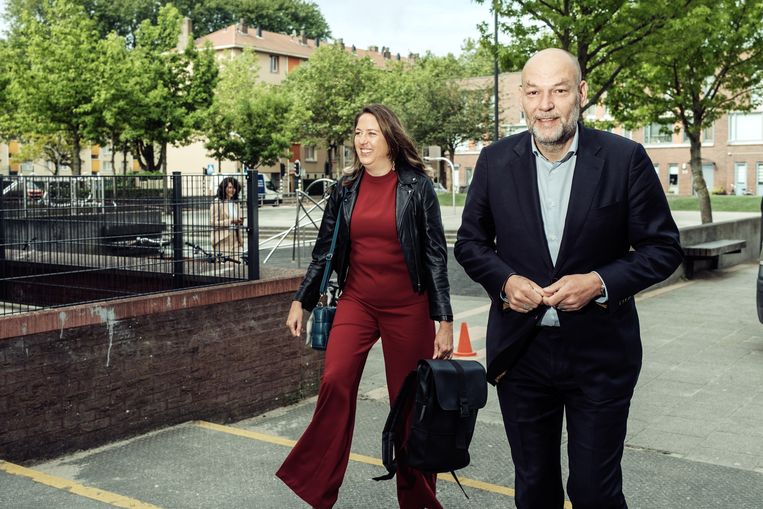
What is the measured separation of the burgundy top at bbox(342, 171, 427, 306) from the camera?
168 inches

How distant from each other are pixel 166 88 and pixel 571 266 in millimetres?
44058

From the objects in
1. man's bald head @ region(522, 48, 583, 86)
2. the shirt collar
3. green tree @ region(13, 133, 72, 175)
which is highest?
green tree @ region(13, 133, 72, 175)

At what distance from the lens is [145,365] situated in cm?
604

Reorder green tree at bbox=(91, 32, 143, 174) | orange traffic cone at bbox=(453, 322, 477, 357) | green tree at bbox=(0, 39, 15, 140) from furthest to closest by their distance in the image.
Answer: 1. green tree at bbox=(0, 39, 15, 140)
2. green tree at bbox=(91, 32, 143, 174)
3. orange traffic cone at bbox=(453, 322, 477, 357)

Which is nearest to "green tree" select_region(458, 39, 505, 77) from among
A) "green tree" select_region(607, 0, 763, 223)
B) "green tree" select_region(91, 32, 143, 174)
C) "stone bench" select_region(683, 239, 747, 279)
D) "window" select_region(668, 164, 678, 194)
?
"window" select_region(668, 164, 678, 194)

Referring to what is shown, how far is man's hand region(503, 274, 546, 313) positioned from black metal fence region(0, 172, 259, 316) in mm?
4031

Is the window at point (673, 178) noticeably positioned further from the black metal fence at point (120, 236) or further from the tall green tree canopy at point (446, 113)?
the black metal fence at point (120, 236)

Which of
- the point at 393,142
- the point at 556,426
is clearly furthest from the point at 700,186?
the point at 556,426

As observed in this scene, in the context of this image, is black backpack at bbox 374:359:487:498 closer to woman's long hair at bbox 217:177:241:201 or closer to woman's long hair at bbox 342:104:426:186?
woman's long hair at bbox 342:104:426:186

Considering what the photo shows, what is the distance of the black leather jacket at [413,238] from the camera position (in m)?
4.25

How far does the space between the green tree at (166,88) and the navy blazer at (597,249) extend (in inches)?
1641

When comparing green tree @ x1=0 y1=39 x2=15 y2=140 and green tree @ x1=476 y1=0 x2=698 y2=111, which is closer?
green tree @ x1=476 y1=0 x2=698 y2=111

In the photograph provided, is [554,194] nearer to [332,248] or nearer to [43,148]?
[332,248]

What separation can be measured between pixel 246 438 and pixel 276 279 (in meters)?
1.49
